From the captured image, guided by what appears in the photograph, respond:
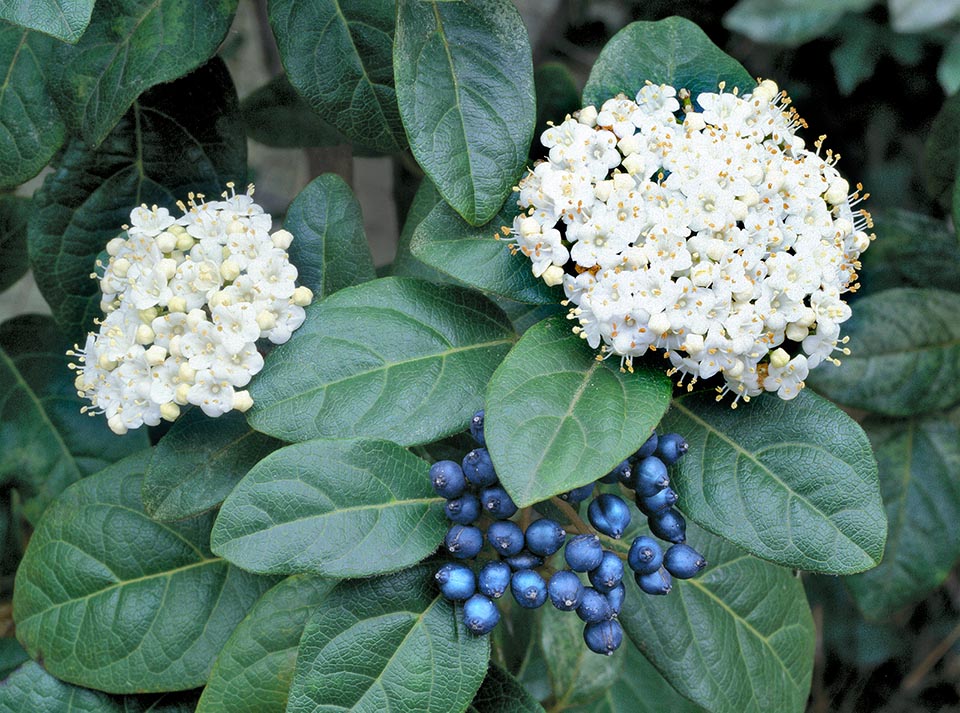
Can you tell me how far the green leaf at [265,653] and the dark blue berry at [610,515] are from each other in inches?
12.5

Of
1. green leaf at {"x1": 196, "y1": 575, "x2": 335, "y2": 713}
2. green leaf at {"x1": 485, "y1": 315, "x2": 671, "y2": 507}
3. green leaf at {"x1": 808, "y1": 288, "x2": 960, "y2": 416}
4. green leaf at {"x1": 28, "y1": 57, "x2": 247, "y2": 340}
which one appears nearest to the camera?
green leaf at {"x1": 485, "y1": 315, "x2": 671, "y2": 507}

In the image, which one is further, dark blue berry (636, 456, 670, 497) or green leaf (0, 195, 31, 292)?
green leaf (0, 195, 31, 292)

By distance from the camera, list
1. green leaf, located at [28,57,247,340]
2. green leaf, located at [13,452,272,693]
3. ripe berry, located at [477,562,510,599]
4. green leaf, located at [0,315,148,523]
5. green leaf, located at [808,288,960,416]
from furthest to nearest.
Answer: green leaf, located at [808,288,960,416]
green leaf, located at [0,315,148,523]
green leaf, located at [28,57,247,340]
green leaf, located at [13,452,272,693]
ripe berry, located at [477,562,510,599]

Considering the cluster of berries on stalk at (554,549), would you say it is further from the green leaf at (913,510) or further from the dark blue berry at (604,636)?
the green leaf at (913,510)

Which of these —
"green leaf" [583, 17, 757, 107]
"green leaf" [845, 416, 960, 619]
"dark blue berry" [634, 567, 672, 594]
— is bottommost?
"green leaf" [845, 416, 960, 619]

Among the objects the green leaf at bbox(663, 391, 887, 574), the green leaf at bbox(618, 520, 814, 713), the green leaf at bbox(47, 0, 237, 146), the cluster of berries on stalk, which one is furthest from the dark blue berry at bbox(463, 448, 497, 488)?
the green leaf at bbox(47, 0, 237, 146)

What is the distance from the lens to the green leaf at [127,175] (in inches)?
52.0

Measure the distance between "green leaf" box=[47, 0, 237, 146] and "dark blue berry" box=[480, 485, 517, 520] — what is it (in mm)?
595

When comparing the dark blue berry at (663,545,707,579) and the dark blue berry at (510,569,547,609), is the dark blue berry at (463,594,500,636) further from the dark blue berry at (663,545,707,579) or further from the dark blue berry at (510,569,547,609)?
the dark blue berry at (663,545,707,579)

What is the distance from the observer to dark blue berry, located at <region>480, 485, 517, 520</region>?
99cm

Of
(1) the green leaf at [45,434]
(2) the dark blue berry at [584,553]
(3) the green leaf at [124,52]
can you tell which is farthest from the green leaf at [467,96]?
(1) the green leaf at [45,434]

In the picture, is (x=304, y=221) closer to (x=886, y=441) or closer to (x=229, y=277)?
(x=229, y=277)

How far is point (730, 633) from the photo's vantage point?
1221 mm

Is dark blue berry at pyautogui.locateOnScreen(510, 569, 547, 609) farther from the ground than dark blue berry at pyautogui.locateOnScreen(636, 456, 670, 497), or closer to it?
closer to it
